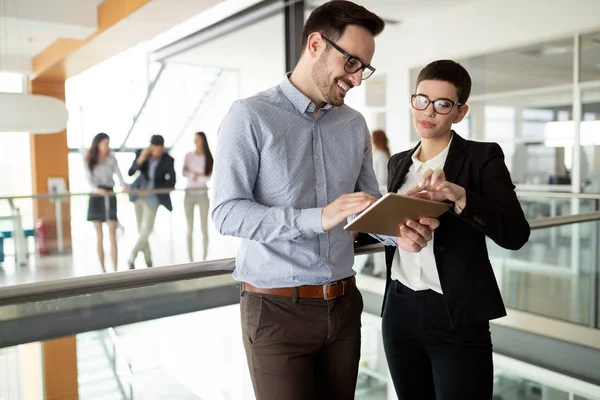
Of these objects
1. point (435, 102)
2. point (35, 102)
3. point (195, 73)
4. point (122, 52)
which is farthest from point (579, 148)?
point (195, 73)

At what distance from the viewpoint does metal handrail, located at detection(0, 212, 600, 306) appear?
4.13 feet

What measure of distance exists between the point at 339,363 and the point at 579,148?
5659 mm

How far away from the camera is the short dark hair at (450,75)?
5.08ft

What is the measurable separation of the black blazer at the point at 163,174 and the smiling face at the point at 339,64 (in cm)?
600

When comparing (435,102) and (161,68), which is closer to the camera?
(435,102)

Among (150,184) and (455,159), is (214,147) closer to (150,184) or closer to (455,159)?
(455,159)

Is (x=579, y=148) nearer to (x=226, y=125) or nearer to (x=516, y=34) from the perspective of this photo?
(x=516, y=34)

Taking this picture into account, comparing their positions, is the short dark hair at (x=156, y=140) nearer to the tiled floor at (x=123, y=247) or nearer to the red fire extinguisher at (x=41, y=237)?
the tiled floor at (x=123, y=247)

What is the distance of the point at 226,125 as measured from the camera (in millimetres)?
1349

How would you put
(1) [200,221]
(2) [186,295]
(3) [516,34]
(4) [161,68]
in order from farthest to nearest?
(4) [161,68] → (1) [200,221] → (3) [516,34] → (2) [186,295]

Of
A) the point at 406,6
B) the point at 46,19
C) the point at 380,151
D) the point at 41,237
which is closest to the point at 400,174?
the point at 380,151

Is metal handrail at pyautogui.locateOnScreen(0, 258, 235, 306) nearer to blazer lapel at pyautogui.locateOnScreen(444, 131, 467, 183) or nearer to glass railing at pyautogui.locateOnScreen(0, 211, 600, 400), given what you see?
glass railing at pyautogui.locateOnScreen(0, 211, 600, 400)

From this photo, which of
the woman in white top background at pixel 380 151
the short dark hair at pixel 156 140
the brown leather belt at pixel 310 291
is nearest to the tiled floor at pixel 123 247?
the short dark hair at pixel 156 140

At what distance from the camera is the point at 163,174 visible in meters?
7.24
